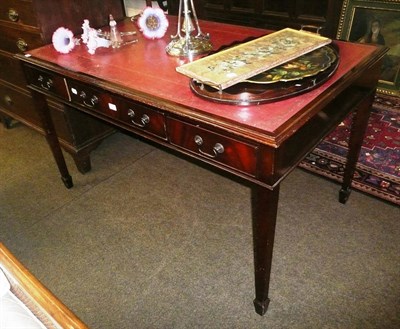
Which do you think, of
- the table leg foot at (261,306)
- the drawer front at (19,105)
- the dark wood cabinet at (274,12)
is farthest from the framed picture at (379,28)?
the drawer front at (19,105)

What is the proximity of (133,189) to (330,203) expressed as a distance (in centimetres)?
111

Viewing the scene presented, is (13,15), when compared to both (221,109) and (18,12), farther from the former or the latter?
(221,109)

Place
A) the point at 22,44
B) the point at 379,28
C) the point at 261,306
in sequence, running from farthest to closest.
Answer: the point at 379,28
the point at 22,44
the point at 261,306

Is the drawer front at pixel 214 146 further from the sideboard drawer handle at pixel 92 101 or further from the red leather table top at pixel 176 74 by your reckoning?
the sideboard drawer handle at pixel 92 101

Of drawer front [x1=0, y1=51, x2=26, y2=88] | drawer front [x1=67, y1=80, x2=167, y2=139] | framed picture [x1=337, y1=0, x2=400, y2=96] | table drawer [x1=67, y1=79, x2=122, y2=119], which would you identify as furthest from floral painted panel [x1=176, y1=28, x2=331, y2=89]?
framed picture [x1=337, y1=0, x2=400, y2=96]

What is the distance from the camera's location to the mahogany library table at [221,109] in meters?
0.98

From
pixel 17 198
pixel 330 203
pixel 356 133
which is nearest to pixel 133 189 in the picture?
pixel 17 198

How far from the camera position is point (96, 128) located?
7.38 ft

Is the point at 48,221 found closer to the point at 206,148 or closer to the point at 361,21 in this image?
the point at 206,148

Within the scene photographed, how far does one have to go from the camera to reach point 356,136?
1.61m

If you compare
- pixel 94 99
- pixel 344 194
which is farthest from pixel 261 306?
pixel 94 99

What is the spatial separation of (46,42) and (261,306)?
162 cm

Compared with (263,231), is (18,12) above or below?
above

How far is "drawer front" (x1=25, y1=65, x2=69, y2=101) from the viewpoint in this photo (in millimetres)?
1507
